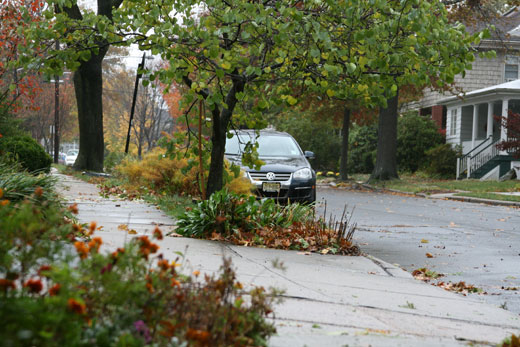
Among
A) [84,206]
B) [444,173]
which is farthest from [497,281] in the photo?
[444,173]

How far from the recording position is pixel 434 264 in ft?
25.8

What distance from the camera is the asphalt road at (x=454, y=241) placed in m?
7.03

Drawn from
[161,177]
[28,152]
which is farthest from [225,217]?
[28,152]

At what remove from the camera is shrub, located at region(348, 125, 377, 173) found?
40250mm

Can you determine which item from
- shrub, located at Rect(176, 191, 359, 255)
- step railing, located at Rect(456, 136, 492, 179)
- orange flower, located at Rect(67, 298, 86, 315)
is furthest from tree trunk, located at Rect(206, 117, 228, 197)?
step railing, located at Rect(456, 136, 492, 179)

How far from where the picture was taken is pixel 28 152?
15.5m

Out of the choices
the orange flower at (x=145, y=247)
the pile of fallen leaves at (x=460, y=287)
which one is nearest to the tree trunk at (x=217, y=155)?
the pile of fallen leaves at (x=460, y=287)

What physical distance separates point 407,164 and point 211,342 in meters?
34.6

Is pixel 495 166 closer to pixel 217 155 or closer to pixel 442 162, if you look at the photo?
pixel 442 162

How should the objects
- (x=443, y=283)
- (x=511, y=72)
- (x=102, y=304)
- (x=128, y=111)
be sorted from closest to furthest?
(x=102, y=304) → (x=443, y=283) → (x=511, y=72) → (x=128, y=111)

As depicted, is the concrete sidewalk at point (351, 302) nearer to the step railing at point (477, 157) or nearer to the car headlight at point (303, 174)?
the car headlight at point (303, 174)

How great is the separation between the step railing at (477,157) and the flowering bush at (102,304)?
29774 mm

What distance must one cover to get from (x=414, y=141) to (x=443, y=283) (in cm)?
3025

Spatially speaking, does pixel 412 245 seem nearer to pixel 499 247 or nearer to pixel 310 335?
pixel 499 247
